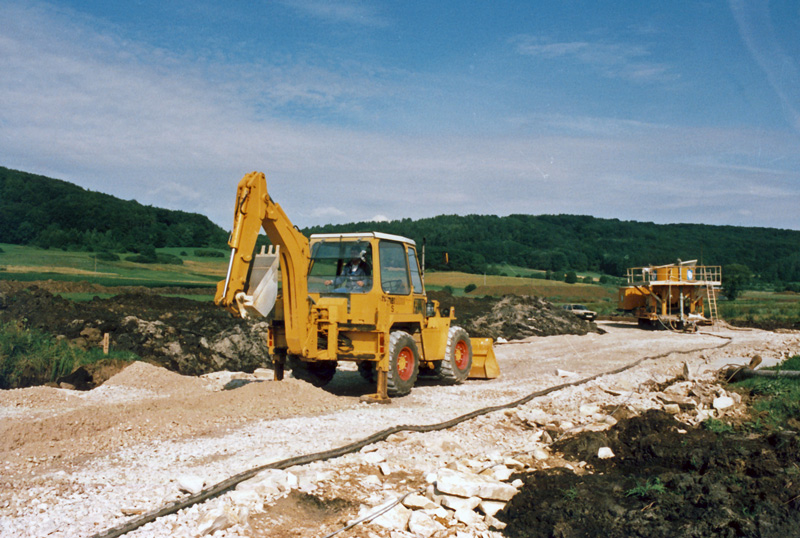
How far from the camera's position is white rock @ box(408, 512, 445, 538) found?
5.03m

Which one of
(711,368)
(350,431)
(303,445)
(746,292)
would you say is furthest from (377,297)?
(746,292)

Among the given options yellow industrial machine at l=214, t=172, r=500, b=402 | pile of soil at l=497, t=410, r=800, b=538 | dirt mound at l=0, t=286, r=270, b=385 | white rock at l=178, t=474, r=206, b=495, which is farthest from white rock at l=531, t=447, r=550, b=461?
dirt mound at l=0, t=286, r=270, b=385

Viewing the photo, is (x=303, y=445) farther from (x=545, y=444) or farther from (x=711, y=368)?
(x=711, y=368)

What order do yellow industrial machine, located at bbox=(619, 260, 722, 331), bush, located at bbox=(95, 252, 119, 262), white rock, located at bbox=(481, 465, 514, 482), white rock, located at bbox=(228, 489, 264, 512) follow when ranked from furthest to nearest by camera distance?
yellow industrial machine, located at bbox=(619, 260, 722, 331) → bush, located at bbox=(95, 252, 119, 262) → white rock, located at bbox=(481, 465, 514, 482) → white rock, located at bbox=(228, 489, 264, 512)

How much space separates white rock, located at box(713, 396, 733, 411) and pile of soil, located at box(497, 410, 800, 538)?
252 centimetres

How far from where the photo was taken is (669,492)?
562 cm

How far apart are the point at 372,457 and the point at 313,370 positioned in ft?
17.0

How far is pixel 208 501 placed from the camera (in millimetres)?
5332

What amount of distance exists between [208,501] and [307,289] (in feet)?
17.8

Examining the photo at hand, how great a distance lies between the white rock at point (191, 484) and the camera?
18.0 feet

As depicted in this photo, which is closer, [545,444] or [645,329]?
[545,444]

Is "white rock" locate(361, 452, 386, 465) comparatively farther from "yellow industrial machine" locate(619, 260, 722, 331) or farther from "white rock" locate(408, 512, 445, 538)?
"yellow industrial machine" locate(619, 260, 722, 331)

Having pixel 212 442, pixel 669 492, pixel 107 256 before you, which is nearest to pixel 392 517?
pixel 669 492

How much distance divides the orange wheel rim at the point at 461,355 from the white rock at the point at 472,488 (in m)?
7.66
